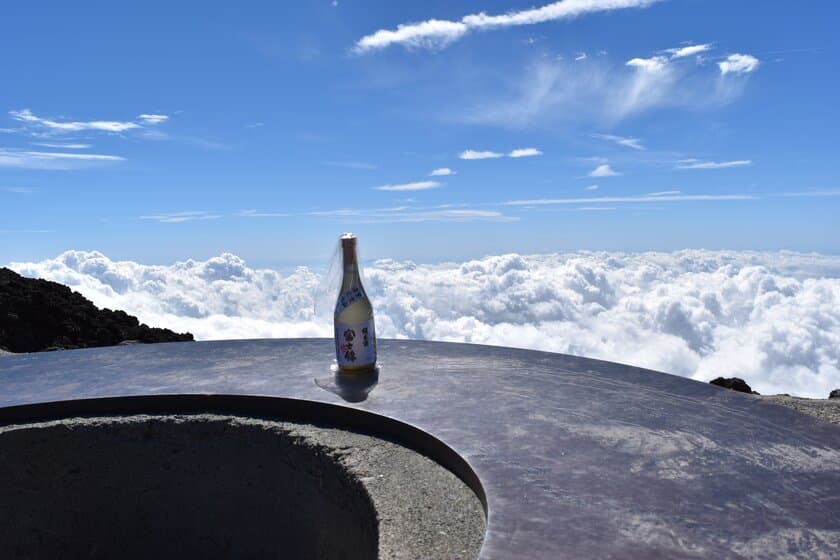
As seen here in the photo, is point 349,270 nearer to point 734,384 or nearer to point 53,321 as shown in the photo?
point 734,384

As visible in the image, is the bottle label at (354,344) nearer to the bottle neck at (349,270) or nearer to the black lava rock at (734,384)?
the bottle neck at (349,270)

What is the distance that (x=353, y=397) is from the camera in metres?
2.81

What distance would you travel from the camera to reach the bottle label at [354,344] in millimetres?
3156

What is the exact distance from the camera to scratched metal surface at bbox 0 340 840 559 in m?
1.67

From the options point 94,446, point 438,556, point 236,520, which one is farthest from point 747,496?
point 94,446

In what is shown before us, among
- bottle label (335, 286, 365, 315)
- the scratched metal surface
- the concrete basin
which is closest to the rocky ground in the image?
the scratched metal surface

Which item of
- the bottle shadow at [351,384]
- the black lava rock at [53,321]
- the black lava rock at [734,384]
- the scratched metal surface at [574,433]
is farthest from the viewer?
the black lava rock at [53,321]

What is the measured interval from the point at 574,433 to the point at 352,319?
3.93 feet

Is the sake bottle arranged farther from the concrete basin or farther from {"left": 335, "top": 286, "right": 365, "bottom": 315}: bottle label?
the concrete basin

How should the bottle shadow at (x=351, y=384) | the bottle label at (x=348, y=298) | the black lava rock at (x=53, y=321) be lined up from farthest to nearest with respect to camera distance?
the black lava rock at (x=53, y=321)
the bottle label at (x=348, y=298)
the bottle shadow at (x=351, y=384)

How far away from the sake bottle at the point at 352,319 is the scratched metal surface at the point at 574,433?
127 millimetres

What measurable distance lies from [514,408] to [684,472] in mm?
731

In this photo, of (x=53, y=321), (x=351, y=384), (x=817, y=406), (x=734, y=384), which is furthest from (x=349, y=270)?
(x=53, y=321)

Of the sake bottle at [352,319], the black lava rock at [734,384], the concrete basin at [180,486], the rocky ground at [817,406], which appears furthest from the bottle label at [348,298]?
the black lava rock at [734,384]
